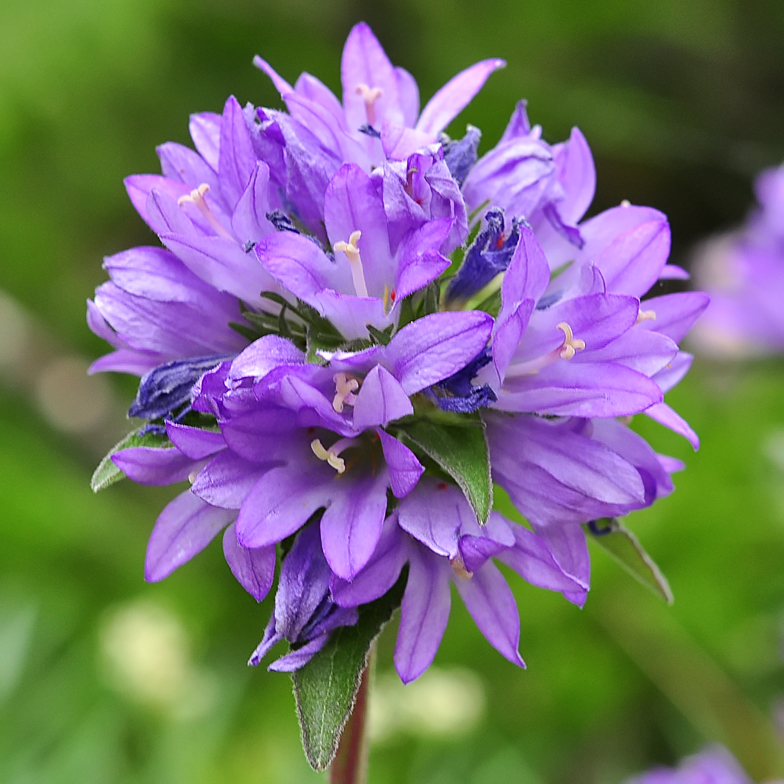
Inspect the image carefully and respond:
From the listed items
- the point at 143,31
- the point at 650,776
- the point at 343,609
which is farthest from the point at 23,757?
the point at 143,31

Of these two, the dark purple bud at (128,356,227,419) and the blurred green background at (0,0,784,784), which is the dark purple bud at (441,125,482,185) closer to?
the dark purple bud at (128,356,227,419)

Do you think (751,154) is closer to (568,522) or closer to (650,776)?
(650,776)

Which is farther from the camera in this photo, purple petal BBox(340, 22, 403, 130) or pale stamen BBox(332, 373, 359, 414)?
purple petal BBox(340, 22, 403, 130)

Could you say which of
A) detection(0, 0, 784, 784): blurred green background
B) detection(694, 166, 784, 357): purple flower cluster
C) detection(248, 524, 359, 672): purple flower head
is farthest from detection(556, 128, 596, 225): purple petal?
detection(694, 166, 784, 357): purple flower cluster

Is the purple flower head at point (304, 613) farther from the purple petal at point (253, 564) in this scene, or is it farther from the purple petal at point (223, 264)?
the purple petal at point (223, 264)

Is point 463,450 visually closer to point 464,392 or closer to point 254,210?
point 464,392

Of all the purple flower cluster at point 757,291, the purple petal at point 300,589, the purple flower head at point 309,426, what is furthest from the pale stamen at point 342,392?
the purple flower cluster at point 757,291
